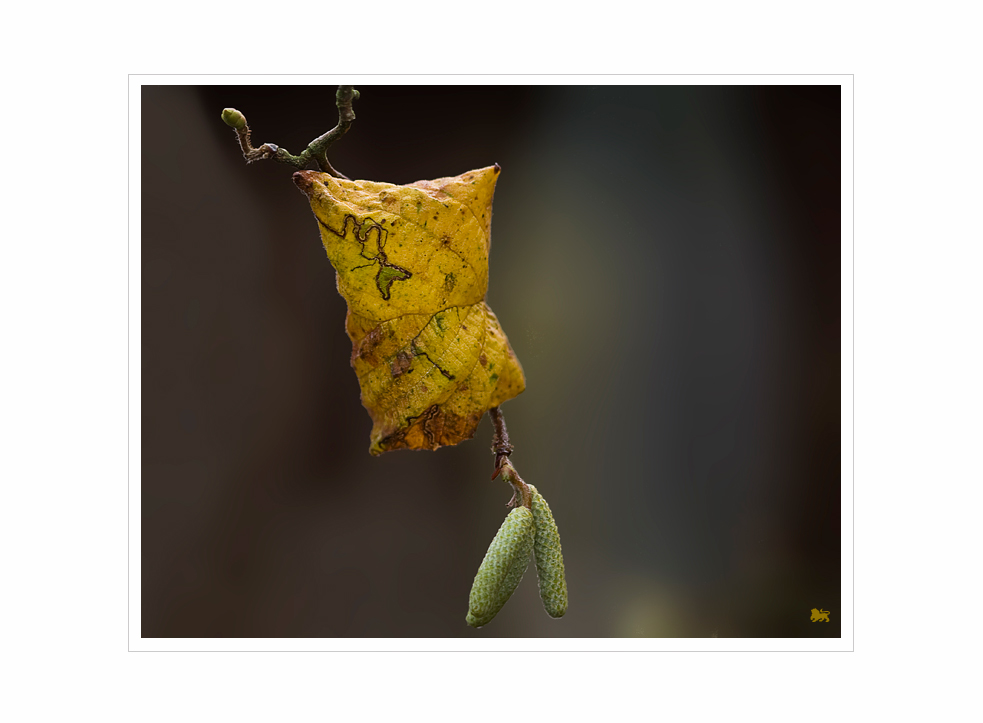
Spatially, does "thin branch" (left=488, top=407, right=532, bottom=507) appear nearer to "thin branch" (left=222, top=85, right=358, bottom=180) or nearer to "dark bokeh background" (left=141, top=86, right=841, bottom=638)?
"dark bokeh background" (left=141, top=86, right=841, bottom=638)

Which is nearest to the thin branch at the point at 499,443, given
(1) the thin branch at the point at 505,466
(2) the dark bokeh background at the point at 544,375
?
(1) the thin branch at the point at 505,466

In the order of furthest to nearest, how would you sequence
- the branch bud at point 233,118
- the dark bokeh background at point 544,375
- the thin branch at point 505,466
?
the dark bokeh background at point 544,375 < the thin branch at point 505,466 < the branch bud at point 233,118

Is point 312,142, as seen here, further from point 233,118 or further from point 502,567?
point 502,567

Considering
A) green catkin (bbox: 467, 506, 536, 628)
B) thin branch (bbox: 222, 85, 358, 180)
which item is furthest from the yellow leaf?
green catkin (bbox: 467, 506, 536, 628)

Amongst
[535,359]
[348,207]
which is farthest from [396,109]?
[535,359]

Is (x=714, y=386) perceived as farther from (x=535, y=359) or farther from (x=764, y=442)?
(x=535, y=359)

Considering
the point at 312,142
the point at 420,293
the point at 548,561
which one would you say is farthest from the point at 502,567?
the point at 312,142

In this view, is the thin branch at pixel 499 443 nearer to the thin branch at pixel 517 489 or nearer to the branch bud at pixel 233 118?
the thin branch at pixel 517 489
